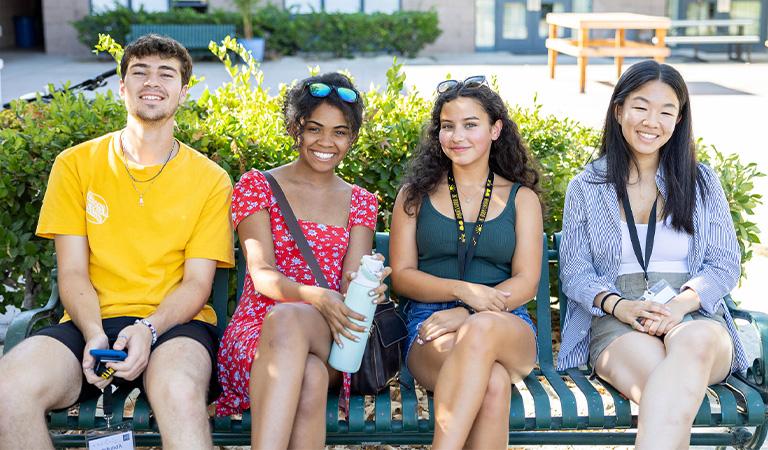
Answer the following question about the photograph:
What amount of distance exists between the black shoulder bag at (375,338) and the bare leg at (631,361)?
76 cm

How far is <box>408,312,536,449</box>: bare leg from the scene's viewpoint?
2955mm

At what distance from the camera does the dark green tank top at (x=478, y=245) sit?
353cm

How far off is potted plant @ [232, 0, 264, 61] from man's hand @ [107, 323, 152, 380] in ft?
60.9

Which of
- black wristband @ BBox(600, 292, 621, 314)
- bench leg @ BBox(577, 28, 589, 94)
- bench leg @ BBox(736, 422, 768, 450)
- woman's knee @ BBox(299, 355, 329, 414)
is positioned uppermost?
bench leg @ BBox(577, 28, 589, 94)

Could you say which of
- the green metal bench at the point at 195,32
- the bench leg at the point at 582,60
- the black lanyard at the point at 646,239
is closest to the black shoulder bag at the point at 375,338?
the black lanyard at the point at 646,239

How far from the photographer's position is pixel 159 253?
11.2ft

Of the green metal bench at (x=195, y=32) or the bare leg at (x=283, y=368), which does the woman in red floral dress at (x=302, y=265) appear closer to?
the bare leg at (x=283, y=368)

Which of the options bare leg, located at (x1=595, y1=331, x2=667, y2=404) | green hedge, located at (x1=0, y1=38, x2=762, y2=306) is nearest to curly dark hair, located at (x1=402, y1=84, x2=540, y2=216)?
green hedge, located at (x1=0, y1=38, x2=762, y2=306)

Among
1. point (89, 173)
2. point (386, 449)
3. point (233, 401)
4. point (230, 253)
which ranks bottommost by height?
point (386, 449)

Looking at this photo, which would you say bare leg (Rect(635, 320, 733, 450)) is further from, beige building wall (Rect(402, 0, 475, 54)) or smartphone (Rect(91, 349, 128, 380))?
beige building wall (Rect(402, 0, 475, 54))

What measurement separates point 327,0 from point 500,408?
2218 cm

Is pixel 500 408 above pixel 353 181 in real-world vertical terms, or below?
below

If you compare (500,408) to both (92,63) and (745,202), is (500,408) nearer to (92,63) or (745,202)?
(745,202)

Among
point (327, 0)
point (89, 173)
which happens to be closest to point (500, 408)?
point (89, 173)
